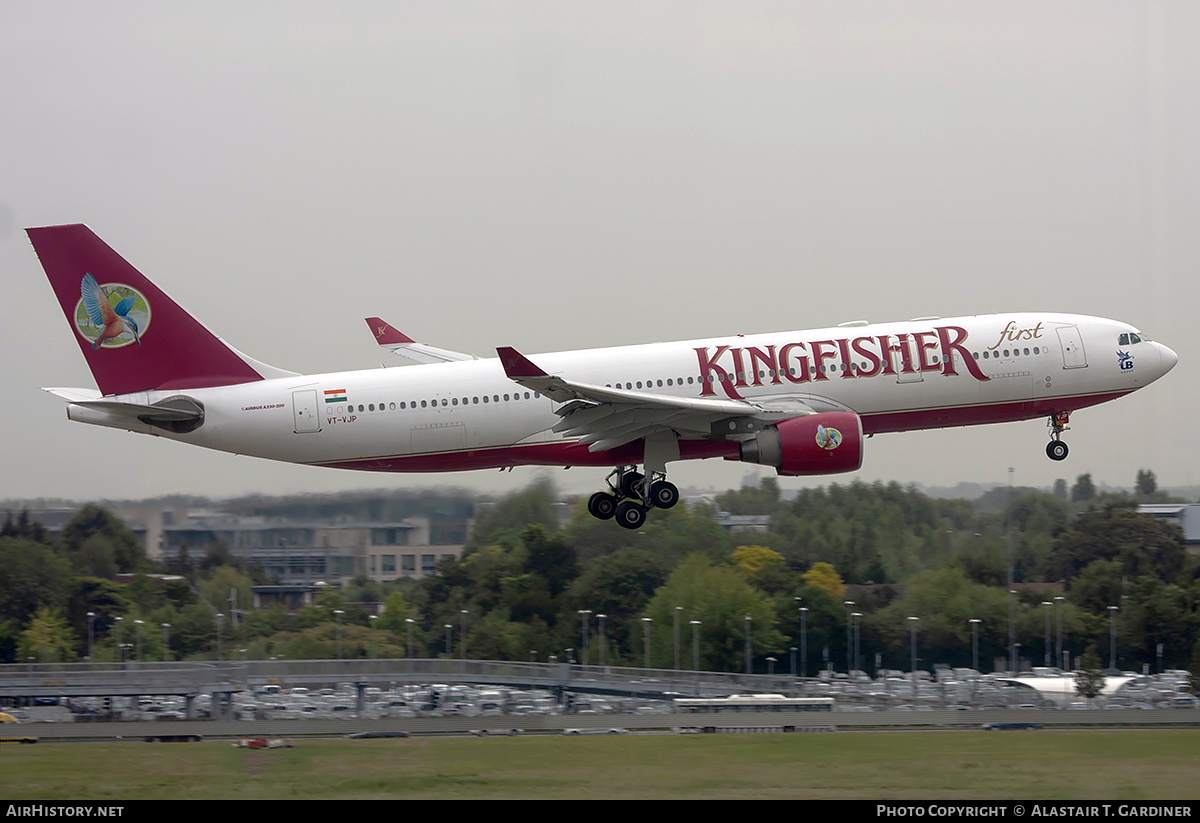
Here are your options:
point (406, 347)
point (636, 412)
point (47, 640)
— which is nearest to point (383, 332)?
point (406, 347)

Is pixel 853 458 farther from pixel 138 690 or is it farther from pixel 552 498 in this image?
pixel 552 498

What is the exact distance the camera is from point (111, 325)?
3684 cm

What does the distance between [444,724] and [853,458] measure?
16186mm

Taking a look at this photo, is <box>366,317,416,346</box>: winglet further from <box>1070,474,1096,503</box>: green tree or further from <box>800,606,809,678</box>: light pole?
<box>1070,474,1096,503</box>: green tree

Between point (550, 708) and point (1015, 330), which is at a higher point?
point (1015, 330)

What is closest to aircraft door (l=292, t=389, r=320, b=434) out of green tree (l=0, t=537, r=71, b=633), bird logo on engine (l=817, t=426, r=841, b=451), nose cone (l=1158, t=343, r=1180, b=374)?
bird logo on engine (l=817, t=426, r=841, b=451)

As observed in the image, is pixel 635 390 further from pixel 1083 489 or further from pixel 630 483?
pixel 1083 489

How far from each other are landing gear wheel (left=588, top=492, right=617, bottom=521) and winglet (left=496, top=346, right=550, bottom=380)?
6.61m

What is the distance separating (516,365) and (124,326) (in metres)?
11.8

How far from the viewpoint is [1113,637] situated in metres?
72.4

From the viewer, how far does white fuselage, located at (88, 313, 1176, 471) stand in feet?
117

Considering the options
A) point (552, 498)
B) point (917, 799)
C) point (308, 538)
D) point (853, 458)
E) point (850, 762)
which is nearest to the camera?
point (917, 799)

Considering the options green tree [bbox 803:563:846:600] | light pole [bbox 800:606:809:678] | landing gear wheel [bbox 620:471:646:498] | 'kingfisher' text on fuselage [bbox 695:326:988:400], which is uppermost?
'kingfisher' text on fuselage [bbox 695:326:988:400]

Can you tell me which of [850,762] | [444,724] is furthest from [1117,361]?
[444,724]
